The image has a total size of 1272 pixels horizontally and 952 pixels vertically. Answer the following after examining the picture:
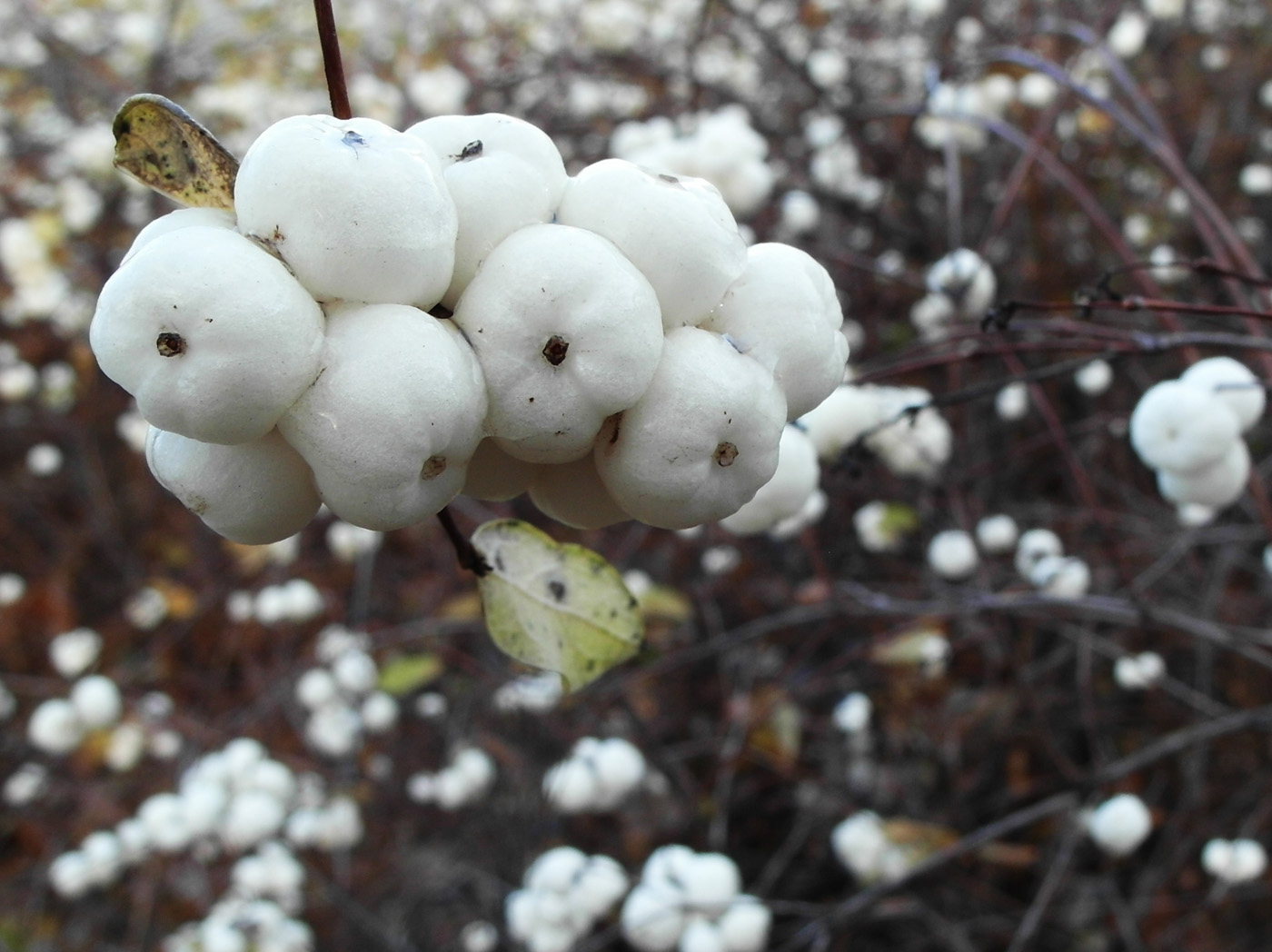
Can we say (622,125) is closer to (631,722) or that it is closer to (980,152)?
(980,152)

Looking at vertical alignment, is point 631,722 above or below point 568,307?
below

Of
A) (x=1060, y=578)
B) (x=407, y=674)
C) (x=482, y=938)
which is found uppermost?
(x=1060, y=578)

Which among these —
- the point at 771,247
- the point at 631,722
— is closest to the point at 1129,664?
the point at 631,722

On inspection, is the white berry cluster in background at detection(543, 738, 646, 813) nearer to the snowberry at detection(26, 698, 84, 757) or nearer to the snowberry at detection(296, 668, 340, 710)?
the snowberry at detection(296, 668, 340, 710)

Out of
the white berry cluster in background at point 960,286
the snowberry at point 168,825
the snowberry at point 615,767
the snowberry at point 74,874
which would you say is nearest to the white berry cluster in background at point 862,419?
the white berry cluster in background at point 960,286

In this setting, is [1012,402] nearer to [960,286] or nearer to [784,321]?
[960,286]

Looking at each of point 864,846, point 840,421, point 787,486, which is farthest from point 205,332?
point 864,846

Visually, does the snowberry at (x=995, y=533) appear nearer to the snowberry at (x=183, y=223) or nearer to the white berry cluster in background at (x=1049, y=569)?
the white berry cluster in background at (x=1049, y=569)
